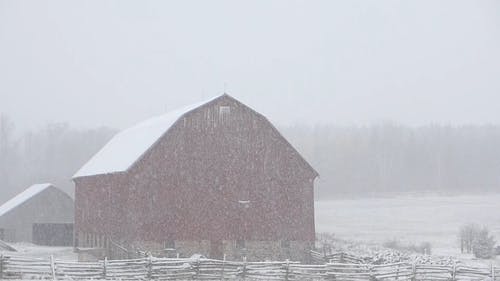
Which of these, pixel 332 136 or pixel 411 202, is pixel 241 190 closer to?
pixel 411 202

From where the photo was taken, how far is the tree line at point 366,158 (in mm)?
110375

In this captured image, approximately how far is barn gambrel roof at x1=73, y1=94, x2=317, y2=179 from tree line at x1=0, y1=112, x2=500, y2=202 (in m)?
57.5

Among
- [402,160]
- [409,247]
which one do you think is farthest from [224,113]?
[402,160]

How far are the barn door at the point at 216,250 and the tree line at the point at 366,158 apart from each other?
67939 millimetres

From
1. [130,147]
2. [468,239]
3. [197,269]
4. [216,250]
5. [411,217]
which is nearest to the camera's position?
[197,269]

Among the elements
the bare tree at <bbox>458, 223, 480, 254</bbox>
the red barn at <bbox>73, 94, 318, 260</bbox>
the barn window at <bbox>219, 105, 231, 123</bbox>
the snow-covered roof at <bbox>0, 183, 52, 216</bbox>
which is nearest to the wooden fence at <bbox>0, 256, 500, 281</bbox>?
the red barn at <bbox>73, 94, 318, 260</bbox>

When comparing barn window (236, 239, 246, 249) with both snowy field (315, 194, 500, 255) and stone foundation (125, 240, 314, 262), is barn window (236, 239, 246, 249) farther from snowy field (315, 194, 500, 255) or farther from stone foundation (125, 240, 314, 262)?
snowy field (315, 194, 500, 255)

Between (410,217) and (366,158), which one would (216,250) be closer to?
(410,217)

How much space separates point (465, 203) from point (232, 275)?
2452 inches

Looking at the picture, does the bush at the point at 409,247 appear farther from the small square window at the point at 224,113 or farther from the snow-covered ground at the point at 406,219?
the small square window at the point at 224,113

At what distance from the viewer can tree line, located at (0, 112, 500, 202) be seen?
110375 millimetres

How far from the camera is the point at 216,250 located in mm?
35812

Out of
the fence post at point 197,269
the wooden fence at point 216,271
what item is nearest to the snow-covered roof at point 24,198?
the wooden fence at point 216,271

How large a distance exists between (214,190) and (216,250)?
9.04 feet
